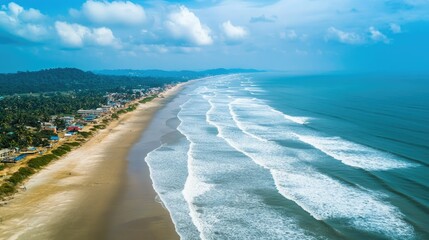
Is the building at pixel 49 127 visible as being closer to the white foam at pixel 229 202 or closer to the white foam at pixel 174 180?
the white foam at pixel 174 180

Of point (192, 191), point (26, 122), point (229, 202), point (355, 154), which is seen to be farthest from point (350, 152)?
point (26, 122)

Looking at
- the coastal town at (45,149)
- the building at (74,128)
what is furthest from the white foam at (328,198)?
the building at (74,128)

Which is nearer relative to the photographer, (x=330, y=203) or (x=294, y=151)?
(x=330, y=203)

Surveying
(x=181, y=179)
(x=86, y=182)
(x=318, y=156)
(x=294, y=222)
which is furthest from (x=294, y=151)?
(x=86, y=182)

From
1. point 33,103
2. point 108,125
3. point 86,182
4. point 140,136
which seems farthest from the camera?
point 33,103

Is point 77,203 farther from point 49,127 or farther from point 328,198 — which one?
point 49,127

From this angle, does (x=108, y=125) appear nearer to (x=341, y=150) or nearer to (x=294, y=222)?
(x=341, y=150)
